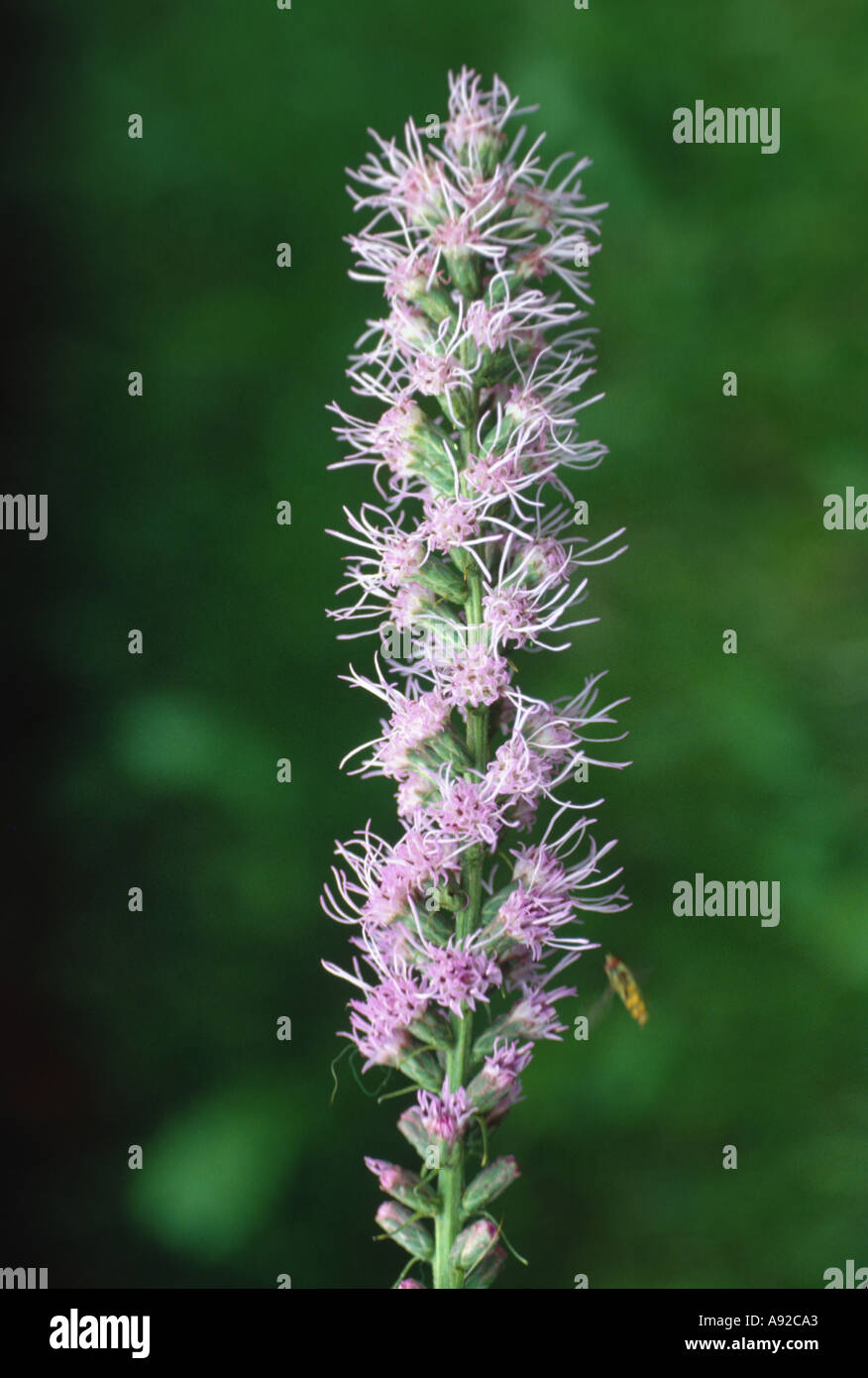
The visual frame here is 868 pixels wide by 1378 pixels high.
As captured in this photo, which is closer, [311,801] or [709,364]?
[311,801]

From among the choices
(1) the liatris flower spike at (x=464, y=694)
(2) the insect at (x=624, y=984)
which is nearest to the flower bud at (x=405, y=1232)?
(1) the liatris flower spike at (x=464, y=694)

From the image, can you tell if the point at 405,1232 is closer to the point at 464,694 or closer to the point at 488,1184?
the point at 488,1184

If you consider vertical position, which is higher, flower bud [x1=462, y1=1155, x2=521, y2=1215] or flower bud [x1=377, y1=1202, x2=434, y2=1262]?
flower bud [x1=462, y1=1155, x2=521, y2=1215]

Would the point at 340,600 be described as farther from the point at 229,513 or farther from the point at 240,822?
the point at 240,822

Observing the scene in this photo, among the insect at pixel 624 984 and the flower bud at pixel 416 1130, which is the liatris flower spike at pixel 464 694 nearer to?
the flower bud at pixel 416 1130

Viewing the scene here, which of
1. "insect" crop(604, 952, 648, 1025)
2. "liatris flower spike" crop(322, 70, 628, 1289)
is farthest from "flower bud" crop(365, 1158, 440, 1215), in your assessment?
"insect" crop(604, 952, 648, 1025)

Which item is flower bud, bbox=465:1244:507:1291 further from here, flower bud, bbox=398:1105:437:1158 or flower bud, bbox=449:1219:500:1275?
flower bud, bbox=398:1105:437:1158

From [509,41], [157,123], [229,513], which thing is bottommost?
[229,513]

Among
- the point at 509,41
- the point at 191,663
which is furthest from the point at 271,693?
the point at 509,41
